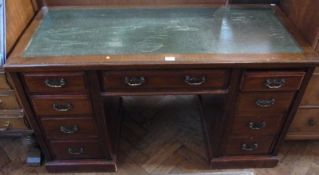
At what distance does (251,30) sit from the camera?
112 cm

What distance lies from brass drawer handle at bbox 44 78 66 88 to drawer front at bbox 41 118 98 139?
7.2 inches

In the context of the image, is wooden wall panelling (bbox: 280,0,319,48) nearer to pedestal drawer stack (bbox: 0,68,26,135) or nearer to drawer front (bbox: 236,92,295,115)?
drawer front (bbox: 236,92,295,115)

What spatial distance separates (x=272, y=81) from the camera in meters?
1.02

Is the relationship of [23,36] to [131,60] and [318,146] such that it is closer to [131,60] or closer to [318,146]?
[131,60]

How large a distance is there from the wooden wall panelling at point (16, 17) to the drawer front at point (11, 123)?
1.16 feet

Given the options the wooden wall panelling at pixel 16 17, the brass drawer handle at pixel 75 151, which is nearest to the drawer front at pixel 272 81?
the brass drawer handle at pixel 75 151

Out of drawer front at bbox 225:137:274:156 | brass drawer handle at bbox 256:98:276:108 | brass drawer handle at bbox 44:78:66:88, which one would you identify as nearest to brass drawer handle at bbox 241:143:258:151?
drawer front at bbox 225:137:274:156

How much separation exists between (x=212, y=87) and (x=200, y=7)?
415 millimetres

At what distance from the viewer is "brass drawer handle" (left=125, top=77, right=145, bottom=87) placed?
1.00 metres

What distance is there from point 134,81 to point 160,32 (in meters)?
0.23

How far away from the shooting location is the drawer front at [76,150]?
124 centimetres

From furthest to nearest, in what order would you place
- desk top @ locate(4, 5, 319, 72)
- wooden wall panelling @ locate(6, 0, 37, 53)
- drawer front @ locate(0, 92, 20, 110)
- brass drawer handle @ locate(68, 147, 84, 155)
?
brass drawer handle @ locate(68, 147, 84, 155), drawer front @ locate(0, 92, 20, 110), wooden wall panelling @ locate(6, 0, 37, 53), desk top @ locate(4, 5, 319, 72)

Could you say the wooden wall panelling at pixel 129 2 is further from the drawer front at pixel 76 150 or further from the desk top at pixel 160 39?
the drawer front at pixel 76 150

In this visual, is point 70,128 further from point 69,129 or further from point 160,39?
point 160,39
